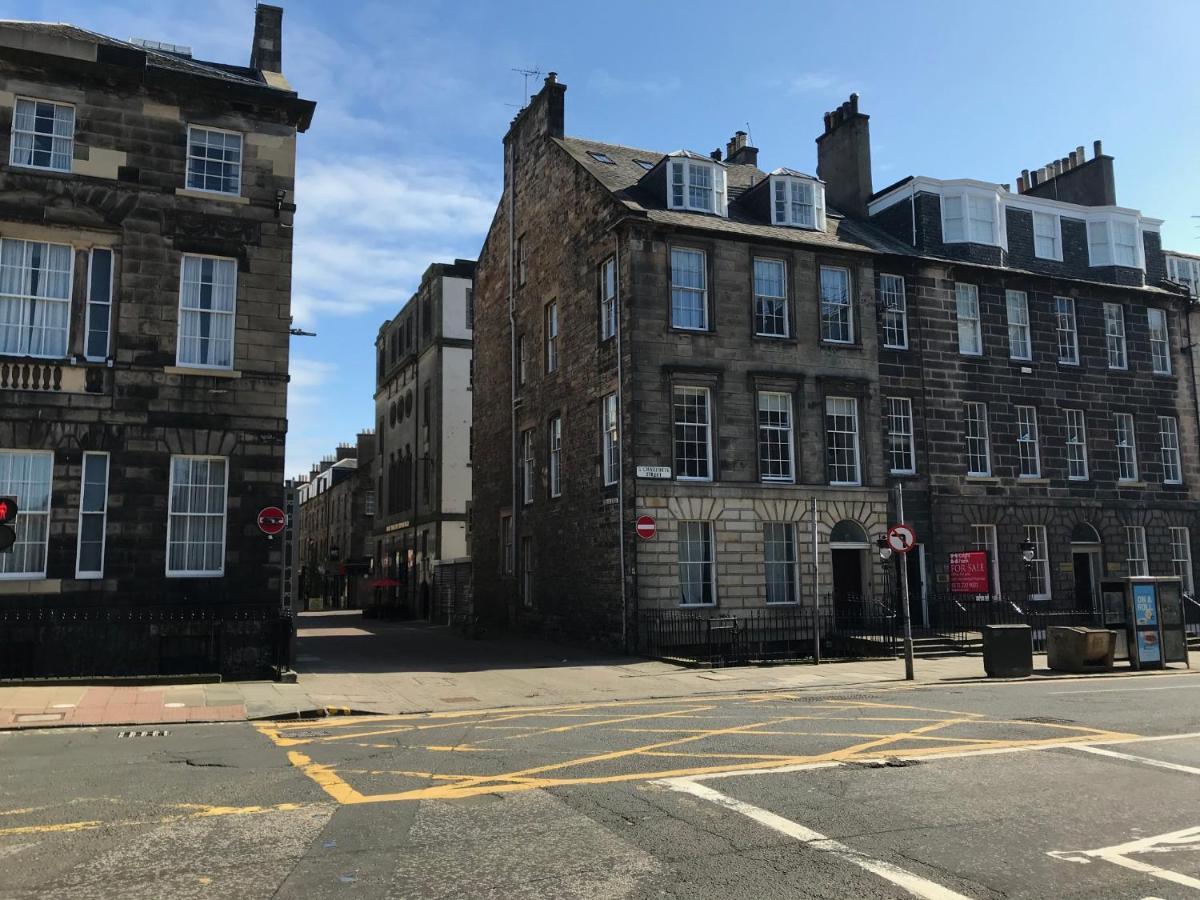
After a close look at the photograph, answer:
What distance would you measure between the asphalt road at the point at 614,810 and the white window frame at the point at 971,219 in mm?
20591

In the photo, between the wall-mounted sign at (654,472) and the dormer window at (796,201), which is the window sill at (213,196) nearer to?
the wall-mounted sign at (654,472)

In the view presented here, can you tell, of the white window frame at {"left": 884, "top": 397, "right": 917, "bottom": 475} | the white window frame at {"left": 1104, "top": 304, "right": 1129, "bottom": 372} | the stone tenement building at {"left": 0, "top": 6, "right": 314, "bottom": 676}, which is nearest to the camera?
the stone tenement building at {"left": 0, "top": 6, "right": 314, "bottom": 676}

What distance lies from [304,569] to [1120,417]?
200 feet

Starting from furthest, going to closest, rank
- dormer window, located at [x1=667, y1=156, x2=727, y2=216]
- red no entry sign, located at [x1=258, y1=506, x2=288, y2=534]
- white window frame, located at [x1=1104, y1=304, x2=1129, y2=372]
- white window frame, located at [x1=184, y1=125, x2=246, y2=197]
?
1. white window frame, located at [x1=1104, y1=304, x2=1129, y2=372]
2. dormer window, located at [x1=667, y1=156, x2=727, y2=216]
3. white window frame, located at [x1=184, y1=125, x2=246, y2=197]
4. red no entry sign, located at [x1=258, y1=506, x2=288, y2=534]

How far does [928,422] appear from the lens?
90.8 ft

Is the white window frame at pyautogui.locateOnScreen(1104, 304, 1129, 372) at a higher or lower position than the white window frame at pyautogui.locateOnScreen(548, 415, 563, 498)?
higher

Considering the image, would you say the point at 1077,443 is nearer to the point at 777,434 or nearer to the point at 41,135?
the point at 777,434

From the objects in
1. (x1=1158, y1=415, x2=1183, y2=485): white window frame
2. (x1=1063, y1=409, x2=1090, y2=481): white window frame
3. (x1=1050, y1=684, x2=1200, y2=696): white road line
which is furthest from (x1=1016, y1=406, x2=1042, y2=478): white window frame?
(x1=1050, y1=684, x2=1200, y2=696): white road line

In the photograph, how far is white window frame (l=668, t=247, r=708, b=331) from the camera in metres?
24.6

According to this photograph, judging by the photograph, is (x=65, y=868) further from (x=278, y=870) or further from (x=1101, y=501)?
(x=1101, y=501)

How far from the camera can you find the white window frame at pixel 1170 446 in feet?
104

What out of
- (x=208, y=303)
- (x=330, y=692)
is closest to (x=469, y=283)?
(x=208, y=303)

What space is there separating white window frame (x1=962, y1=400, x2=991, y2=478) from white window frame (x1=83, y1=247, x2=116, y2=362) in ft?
75.7

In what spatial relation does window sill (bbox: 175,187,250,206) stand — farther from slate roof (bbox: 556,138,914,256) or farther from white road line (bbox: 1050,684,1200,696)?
white road line (bbox: 1050,684,1200,696)
